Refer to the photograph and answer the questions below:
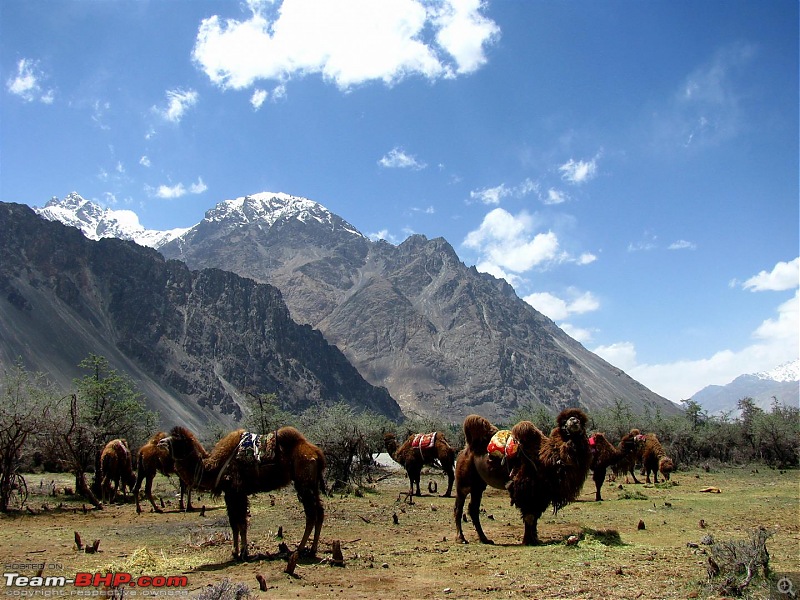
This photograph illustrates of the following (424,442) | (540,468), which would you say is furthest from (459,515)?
(424,442)

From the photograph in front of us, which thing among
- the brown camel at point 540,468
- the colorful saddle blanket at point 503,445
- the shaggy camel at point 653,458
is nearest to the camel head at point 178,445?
the brown camel at point 540,468

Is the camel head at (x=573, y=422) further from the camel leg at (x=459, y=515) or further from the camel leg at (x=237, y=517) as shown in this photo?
the camel leg at (x=237, y=517)

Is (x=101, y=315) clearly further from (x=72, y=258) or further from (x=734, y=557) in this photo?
(x=734, y=557)

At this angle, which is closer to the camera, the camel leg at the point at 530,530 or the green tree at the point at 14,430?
the camel leg at the point at 530,530

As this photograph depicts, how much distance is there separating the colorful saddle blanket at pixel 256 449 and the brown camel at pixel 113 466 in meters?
13.2

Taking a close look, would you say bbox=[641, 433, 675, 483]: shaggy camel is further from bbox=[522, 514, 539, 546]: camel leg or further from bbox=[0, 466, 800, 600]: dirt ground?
bbox=[522, 514, 539, 546]: camel leg

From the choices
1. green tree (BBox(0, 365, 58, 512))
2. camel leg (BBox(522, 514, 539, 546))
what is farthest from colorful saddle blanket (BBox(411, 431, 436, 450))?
green tree (BBox(0, 365, 58, 512))

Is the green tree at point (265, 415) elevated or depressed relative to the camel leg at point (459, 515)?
elevated

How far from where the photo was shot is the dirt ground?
848 centimetres

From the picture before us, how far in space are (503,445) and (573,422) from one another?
168 cm

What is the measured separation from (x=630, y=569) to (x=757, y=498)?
15.4 meters

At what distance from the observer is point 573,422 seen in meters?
11.4

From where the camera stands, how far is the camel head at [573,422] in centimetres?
1139

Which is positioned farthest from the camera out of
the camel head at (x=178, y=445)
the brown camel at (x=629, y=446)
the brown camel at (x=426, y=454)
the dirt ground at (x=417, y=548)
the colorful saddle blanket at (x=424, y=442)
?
the brown camel at (x=629, y=446)
